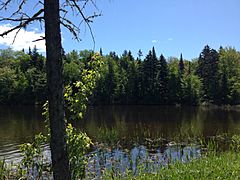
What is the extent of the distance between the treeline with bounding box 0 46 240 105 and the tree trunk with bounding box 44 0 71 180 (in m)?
66.6

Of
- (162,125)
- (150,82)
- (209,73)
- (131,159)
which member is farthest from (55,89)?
(209,73)

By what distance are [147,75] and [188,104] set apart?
12.7 metres

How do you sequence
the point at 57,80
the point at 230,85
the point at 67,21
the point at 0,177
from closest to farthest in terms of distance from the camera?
the point at 57,80, the point at 67,21, the point at 0,177, the point at 230,85

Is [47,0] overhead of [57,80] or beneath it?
overhead

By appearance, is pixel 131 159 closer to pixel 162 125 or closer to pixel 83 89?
→ pixel 83 89

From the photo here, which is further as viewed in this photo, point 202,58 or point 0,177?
point 202,58

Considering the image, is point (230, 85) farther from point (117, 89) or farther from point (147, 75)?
point (117, 89)

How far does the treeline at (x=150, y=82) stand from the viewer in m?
79.2

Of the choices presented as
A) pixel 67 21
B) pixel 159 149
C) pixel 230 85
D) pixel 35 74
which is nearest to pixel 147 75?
pixel 230 85

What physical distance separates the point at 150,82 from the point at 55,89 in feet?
252

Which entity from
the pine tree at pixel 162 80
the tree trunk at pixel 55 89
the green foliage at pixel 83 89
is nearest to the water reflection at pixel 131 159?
the green foliage at pixel 83 89

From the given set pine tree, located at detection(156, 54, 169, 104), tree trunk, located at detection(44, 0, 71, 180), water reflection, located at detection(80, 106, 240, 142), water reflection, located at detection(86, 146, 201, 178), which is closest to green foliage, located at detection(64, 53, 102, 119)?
tree trunk, located at detection(44, 0, 71, 180)

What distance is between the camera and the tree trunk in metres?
3.64

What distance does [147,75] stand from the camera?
3164 inches
